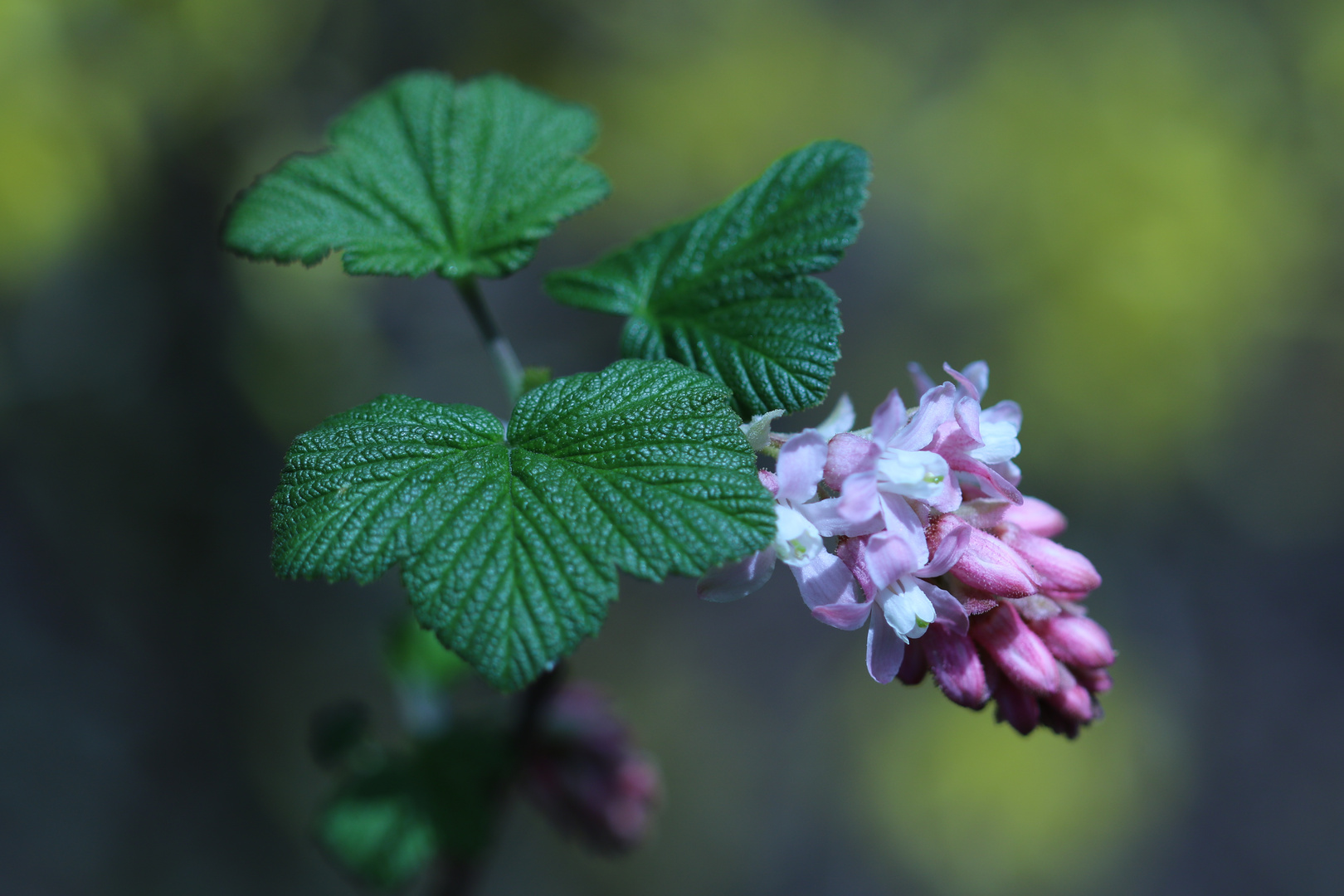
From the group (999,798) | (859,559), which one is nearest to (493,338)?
(859,559)

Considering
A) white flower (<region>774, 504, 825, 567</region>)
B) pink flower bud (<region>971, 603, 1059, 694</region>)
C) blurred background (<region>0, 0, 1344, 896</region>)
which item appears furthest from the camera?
blurred background (<region>0, 0, 1344, 896</region>)

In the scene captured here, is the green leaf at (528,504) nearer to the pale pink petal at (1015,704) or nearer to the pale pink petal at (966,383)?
the pale pink petal at (966,383)

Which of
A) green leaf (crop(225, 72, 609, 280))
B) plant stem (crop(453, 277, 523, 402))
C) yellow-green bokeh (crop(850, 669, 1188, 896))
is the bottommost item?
yellow-green bokeh (crop(850, 669, 1188, 896))

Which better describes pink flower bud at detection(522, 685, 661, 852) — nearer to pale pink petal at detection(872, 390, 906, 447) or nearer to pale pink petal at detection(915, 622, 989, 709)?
pale pink petal at detection(915, 622, 989, 709)

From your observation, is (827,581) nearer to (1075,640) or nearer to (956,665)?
(956,665)

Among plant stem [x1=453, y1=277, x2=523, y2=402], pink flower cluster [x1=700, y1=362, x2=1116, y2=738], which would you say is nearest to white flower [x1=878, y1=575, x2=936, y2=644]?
pink flower cluster [x1=700, y1=362, x2=1116, y2=738]

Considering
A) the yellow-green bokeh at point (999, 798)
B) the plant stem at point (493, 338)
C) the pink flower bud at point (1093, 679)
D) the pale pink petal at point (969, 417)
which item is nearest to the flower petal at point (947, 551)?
the pale pink petal at point (969, 417)

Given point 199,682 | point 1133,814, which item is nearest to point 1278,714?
point 1133,814
